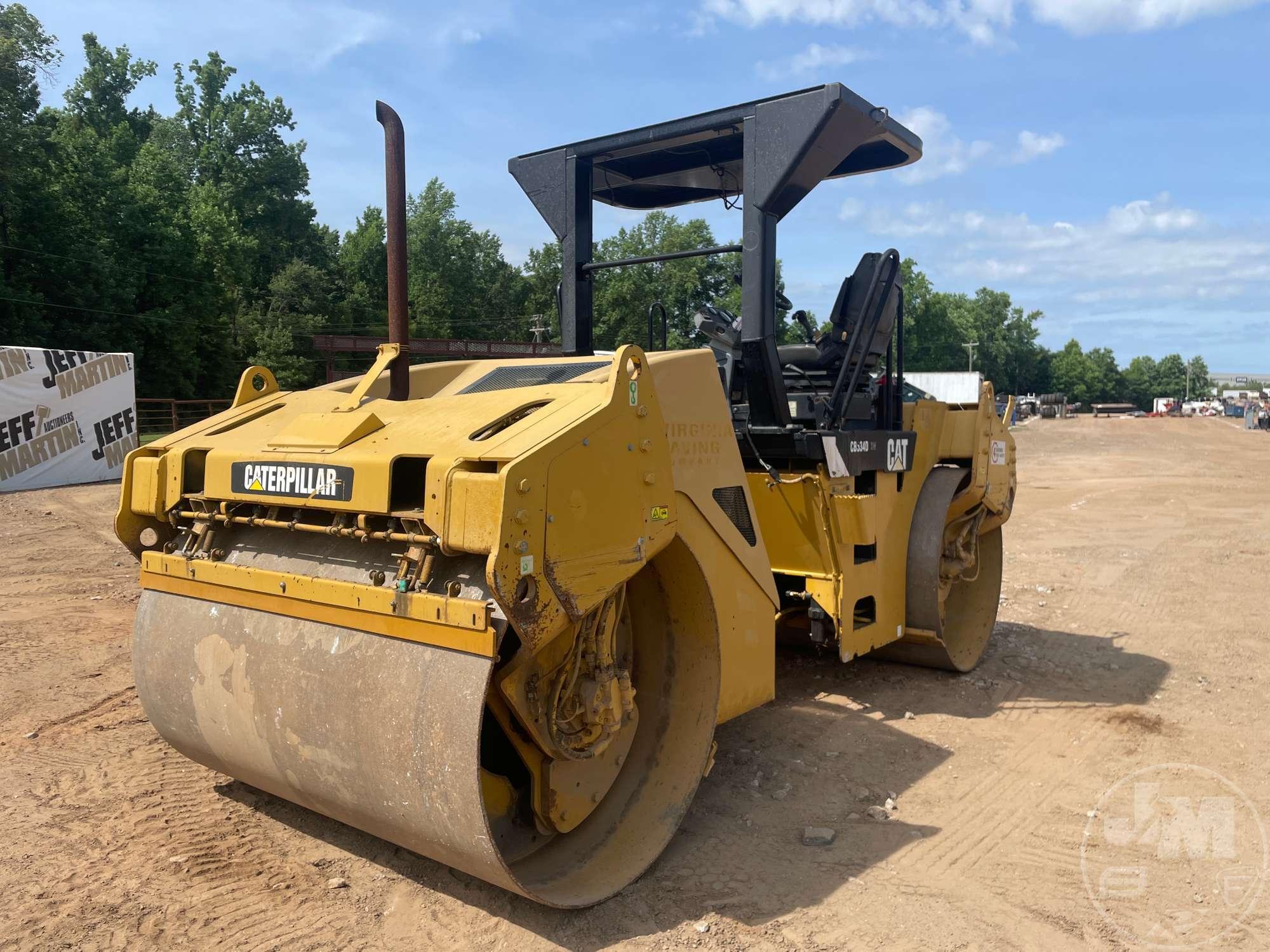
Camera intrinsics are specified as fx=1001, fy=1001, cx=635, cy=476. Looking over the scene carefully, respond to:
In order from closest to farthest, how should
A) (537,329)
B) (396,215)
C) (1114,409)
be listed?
(396,215) → (537,329) → (1114,409)

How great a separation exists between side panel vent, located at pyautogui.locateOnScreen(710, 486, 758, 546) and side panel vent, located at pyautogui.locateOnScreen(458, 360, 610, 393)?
68 centimetres

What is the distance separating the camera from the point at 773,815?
4.10 metres

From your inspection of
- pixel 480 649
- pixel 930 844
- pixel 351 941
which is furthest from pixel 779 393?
pixel 351 941

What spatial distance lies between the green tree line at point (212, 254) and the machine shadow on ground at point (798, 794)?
2.44 metres

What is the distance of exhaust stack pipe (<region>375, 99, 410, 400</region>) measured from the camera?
3.76 metres

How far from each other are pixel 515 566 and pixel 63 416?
1701 centimetres

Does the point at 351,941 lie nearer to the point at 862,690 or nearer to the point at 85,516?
the point at 862,690

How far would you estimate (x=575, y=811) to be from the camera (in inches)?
137

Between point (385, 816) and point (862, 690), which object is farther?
point (862, 690)

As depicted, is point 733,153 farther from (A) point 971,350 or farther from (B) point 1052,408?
(A) point 971,350

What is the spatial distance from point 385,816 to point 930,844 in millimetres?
2116

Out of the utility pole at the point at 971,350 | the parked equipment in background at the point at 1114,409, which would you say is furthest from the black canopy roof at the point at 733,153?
the parked equipment in background at the point at 1114,409

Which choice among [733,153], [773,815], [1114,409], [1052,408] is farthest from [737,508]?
[1114,409]

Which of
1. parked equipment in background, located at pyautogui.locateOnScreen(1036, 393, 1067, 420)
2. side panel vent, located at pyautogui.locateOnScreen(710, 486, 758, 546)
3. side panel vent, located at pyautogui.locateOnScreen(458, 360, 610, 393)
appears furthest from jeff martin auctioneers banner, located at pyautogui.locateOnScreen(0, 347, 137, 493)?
parked equipment in background, located at pyautogui.locateOnScreen(1036, 393, 1067, 420)
